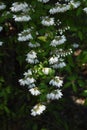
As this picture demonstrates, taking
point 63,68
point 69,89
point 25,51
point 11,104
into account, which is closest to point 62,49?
point 63,68

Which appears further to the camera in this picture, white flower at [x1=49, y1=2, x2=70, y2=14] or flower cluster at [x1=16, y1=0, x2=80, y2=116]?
white flower at [x1=49, y1=2, x2=70, y2=14]

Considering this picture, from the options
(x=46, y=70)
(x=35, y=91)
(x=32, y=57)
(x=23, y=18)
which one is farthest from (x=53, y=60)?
(x=23, y=18)

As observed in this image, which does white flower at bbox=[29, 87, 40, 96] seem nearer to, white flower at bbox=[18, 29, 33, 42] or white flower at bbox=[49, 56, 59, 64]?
white flower at bbox=[49, 56, 59, 64]

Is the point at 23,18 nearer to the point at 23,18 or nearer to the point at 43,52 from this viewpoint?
the point at 23,18

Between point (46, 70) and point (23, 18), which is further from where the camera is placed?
point (23, 18)

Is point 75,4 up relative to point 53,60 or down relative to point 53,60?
up

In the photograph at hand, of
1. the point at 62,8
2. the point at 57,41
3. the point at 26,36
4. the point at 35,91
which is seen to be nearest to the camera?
the point at 35,91

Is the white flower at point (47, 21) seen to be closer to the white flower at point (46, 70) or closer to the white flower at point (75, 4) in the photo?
the white flower at point (75, 4)

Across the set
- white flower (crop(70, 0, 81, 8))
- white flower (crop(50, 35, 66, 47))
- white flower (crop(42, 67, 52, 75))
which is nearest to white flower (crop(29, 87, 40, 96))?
white flower (crop(42, 67, 52, 75))
